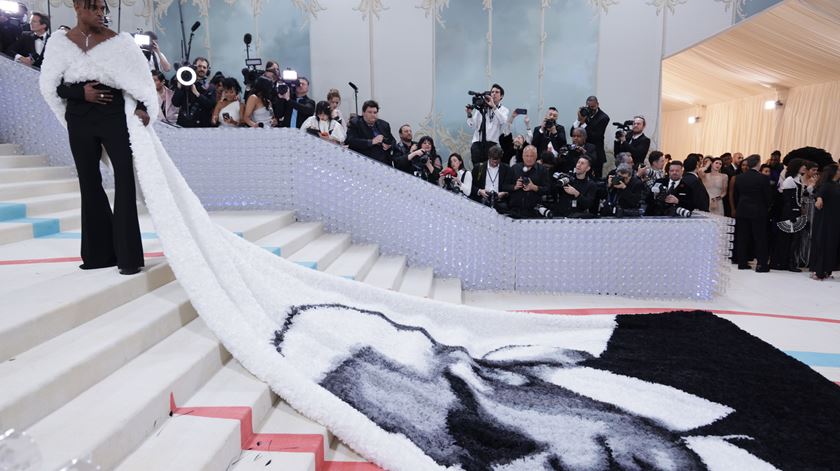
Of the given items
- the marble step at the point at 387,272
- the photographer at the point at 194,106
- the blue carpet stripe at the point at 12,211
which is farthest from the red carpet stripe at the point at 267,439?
the photographer at the point at 194,106

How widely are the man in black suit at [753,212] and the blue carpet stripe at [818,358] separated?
3271 mm

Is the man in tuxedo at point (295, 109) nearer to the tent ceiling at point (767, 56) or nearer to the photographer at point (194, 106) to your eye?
the photographer at point (194, 106)

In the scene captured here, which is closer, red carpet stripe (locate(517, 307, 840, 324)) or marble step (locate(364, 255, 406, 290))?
marble step (locate(364, 255, 406, 290))

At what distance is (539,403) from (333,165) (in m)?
3.32

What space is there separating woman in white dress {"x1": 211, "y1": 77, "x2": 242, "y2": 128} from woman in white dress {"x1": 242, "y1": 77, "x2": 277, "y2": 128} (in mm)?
103

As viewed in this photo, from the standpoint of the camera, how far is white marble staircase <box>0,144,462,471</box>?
1.71m

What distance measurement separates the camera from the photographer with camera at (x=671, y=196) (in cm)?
622

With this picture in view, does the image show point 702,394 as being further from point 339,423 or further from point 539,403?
point 339,423

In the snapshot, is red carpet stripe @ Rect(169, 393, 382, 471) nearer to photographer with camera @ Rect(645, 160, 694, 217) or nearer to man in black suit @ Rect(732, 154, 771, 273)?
photographer with camera @ Rect(645, 160, 694, 217)

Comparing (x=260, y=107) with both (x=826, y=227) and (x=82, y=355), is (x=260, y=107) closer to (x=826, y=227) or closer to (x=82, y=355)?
(x=82, y=355)

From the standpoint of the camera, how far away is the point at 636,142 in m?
7.20

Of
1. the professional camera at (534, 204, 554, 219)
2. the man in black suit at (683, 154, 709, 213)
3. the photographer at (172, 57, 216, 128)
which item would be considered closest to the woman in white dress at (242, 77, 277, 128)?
the photographer at (172, 57, 216, 128)

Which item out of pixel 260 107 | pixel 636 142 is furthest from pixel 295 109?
pixel 636 142

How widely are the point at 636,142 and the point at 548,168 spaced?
1897mm
